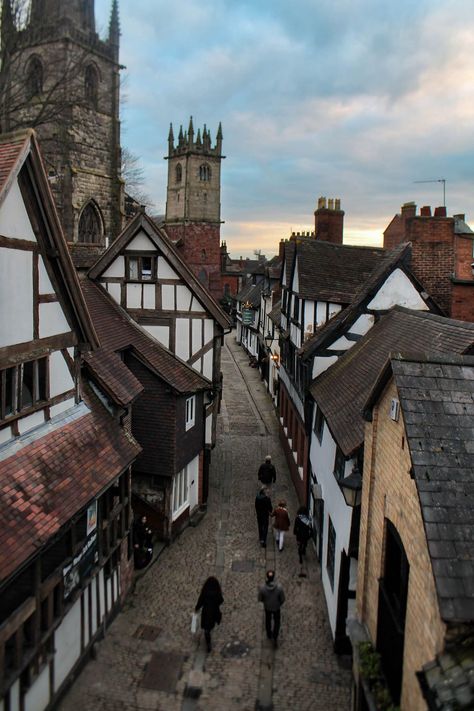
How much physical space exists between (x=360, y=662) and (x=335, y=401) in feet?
21.4

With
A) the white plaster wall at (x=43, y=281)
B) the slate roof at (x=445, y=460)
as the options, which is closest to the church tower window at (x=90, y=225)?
the white plaster wall at (x=43, y=281)

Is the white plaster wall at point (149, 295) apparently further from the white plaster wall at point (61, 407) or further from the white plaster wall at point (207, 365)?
the white plaster wall at point (61, 407)

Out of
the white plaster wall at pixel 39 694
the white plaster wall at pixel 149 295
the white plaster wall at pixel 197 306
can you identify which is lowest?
the white plaster wall at pixel 39 694

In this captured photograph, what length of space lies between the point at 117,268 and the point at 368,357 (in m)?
8.25

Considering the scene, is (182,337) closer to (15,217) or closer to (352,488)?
(15,217)

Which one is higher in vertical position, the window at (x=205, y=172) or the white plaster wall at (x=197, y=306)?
the window at (x=205, y=172)

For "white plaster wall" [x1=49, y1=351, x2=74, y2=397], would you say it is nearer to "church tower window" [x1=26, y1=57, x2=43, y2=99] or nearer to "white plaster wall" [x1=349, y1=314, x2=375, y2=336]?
"white plaster wall" [x1=349, y1=314, x2=375, y2=336]

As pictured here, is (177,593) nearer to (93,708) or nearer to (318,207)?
(93,708)

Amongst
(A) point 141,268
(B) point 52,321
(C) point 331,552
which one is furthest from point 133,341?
(C) point 331,552

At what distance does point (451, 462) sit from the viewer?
6.04m

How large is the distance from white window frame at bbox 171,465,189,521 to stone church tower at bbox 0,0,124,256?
13.6 m

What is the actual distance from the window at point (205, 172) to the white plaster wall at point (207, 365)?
52.7 m

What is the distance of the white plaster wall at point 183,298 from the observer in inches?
691

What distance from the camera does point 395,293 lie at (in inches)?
658
